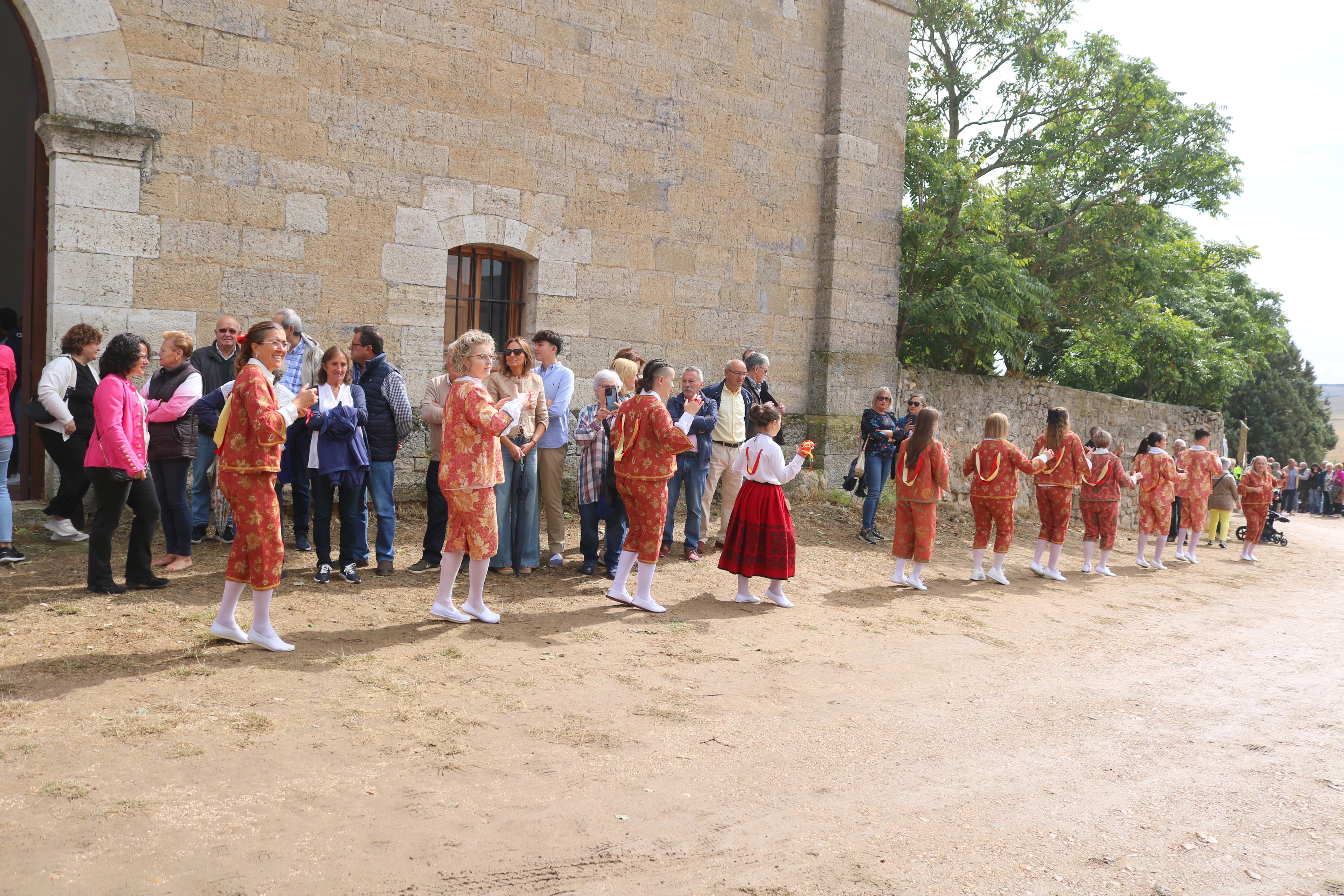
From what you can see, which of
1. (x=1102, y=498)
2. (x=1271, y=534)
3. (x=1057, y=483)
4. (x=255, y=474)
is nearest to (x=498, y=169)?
(x=255, y=474)

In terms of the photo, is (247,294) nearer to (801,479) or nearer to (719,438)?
(719,438)

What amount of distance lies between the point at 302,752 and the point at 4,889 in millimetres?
1132

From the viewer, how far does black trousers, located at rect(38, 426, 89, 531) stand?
255 inches

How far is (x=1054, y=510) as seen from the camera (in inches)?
371

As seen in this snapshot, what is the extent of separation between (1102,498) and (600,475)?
5843 millimetres

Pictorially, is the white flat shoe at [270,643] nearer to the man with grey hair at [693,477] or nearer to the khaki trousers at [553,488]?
the khaki trousers at [553,488]

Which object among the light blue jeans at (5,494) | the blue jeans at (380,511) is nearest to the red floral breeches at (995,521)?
the blue jeans at (380,511)

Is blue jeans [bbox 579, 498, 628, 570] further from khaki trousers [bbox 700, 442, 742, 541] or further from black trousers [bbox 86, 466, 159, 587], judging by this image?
black trousers [bbox 86, 466, 159, 587]

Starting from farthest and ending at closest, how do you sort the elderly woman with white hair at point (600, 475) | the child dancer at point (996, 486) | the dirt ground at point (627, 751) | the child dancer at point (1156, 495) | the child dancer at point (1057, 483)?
the child dancer at point (1156, 495) < the child dancer at point (1057, 483) < the child dancer at point (996, 486) < the elderly woman with white hair at point (600, 475) < the dirt ground at point (627, 751)

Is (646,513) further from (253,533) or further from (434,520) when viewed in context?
(253,533)

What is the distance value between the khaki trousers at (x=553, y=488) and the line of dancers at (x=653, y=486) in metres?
0.43

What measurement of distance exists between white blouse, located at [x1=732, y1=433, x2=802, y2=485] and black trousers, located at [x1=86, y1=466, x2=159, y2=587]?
12.8 feet

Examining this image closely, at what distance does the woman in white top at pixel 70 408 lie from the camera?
20.3ft

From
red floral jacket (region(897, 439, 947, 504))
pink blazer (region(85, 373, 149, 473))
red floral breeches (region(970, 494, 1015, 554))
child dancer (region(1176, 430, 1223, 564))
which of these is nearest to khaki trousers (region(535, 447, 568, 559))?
pink blazer (region(85, 373, 149, 473))
